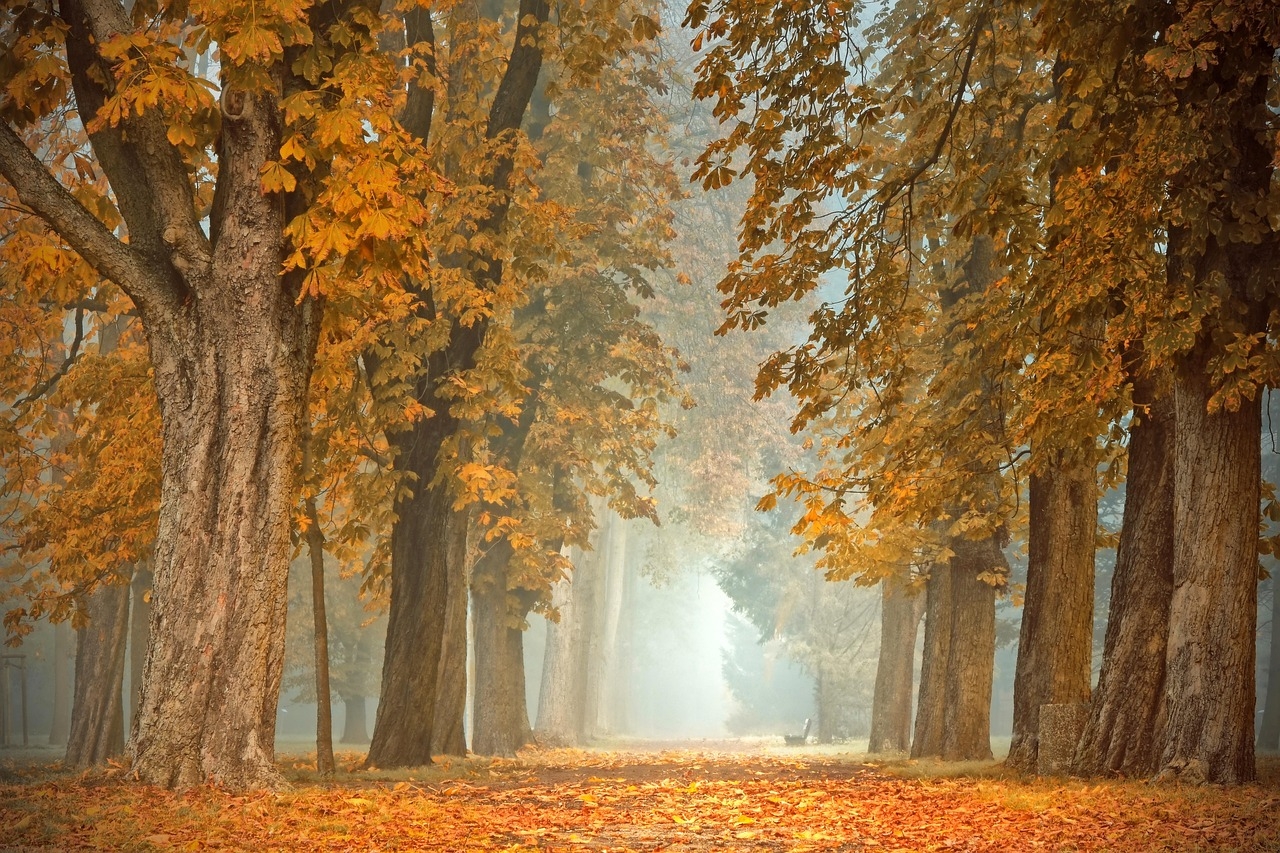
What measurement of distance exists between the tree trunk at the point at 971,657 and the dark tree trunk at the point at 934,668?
126cm

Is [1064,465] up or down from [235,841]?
up

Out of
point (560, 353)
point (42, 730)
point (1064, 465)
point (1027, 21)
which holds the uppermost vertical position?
point (1027, 21)

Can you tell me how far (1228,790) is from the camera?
845 centimetres

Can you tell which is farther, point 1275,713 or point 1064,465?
point 1275,713

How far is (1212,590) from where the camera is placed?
9.12 metres

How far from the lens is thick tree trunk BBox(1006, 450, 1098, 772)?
39.4 ft

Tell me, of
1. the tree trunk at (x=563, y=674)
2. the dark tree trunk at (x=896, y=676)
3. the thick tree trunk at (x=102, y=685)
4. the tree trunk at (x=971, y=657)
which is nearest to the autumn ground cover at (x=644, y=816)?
→ the tree trunk at (x=971, y=657)

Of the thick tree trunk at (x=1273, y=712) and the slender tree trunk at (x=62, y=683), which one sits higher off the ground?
the thick tree trunk at (x=1273, y=712)

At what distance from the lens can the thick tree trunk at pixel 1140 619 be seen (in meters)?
9.97

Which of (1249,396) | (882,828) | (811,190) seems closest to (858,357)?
(811,190)

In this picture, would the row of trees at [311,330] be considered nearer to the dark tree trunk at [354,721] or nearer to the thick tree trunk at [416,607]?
the thick tree trunk at [416,607]

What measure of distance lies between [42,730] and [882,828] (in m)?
40.8

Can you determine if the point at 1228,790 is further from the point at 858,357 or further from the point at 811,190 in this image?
the point at 811,190

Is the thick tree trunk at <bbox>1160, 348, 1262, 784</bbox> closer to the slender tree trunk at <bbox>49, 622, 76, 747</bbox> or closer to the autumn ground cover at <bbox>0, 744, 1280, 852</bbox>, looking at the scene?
the autumn ground cover at <bbox>0, 744, 1280, 852</bbox>
